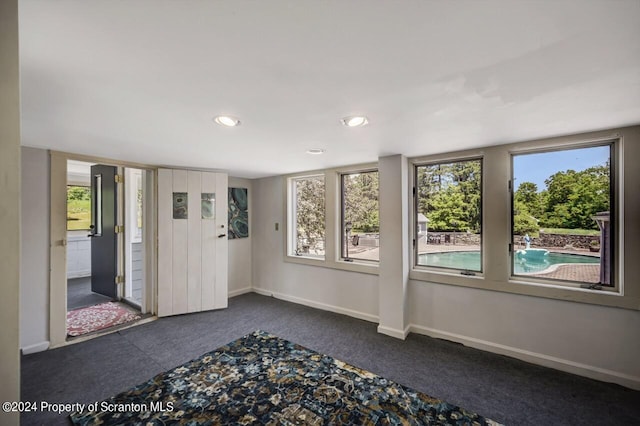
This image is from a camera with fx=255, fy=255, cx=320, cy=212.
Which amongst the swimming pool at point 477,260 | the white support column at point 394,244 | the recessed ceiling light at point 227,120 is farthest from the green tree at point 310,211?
the recessed ceiling light at point 227,120

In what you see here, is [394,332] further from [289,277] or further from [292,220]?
[292,220]

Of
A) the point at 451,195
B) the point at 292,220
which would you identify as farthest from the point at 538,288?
the point at 292,220

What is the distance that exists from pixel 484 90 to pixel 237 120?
5.28ft

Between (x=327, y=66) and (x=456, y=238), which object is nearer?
(x=327, y=66)

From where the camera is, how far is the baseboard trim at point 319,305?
353 cm

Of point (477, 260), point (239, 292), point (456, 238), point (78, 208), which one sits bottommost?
point (239, 292)

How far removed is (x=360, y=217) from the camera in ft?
12.4

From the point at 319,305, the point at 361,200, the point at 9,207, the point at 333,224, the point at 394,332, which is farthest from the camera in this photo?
the point at 319,305

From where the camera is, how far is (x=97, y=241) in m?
4.69

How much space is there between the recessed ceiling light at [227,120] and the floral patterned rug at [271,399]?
2151 mm

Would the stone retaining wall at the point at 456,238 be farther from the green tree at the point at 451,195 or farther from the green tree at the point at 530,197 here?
the green tree at the point at 530,197

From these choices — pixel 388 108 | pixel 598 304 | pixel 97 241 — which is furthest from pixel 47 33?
pixel 97 241

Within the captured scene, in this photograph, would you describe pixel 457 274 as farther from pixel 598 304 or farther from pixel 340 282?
pixel 340 282

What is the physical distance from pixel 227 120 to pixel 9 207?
4.50 ft
